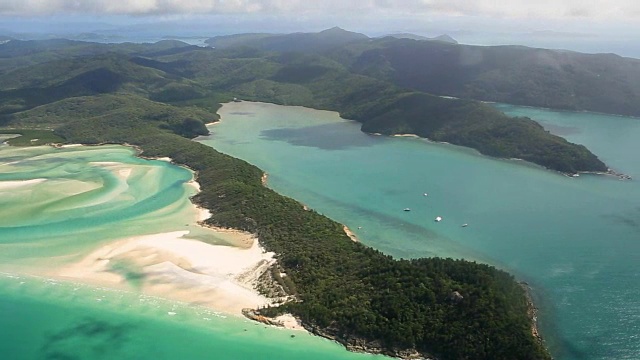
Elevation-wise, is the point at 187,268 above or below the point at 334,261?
below

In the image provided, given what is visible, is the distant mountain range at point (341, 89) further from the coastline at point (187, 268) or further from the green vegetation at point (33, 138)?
the coastline at point (187, 268)

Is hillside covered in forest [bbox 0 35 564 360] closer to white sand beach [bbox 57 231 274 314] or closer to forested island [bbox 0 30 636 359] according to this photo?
forested island [bbox 0 30 636 359]

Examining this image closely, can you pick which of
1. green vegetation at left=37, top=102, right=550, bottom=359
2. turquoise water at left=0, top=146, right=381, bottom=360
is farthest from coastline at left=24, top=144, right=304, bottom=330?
green vegetation at left=37, top=102, right=550, bottom=359

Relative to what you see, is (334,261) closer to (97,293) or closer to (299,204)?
(299,204)

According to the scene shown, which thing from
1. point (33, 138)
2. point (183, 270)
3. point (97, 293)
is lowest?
point (97, 293)

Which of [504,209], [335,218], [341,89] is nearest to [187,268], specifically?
[335,218]

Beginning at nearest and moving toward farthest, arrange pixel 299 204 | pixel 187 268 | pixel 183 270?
pixel 183 270 → pixel 187 268 → pixel 299 204
